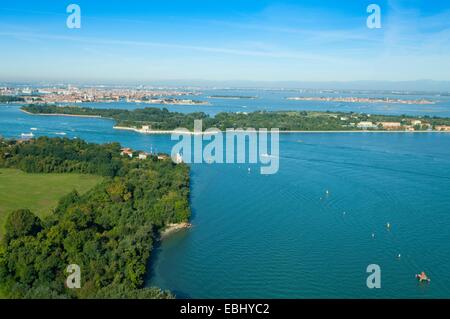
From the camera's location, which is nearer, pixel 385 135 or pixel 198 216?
pixel 198 216

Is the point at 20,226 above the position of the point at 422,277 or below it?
above

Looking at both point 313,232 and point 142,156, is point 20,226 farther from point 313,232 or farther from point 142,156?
point 142,156

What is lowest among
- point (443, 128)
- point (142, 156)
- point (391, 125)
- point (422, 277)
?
Result: point (422, 277)

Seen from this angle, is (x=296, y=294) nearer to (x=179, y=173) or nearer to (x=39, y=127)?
(x=179, y=173)

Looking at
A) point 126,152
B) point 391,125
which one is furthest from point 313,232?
point 391,125

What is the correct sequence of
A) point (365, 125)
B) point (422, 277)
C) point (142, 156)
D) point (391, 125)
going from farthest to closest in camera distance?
1. point (391, 125)
2. point (365, 125)
3. point (142, 156)
4. point (422, 277)
